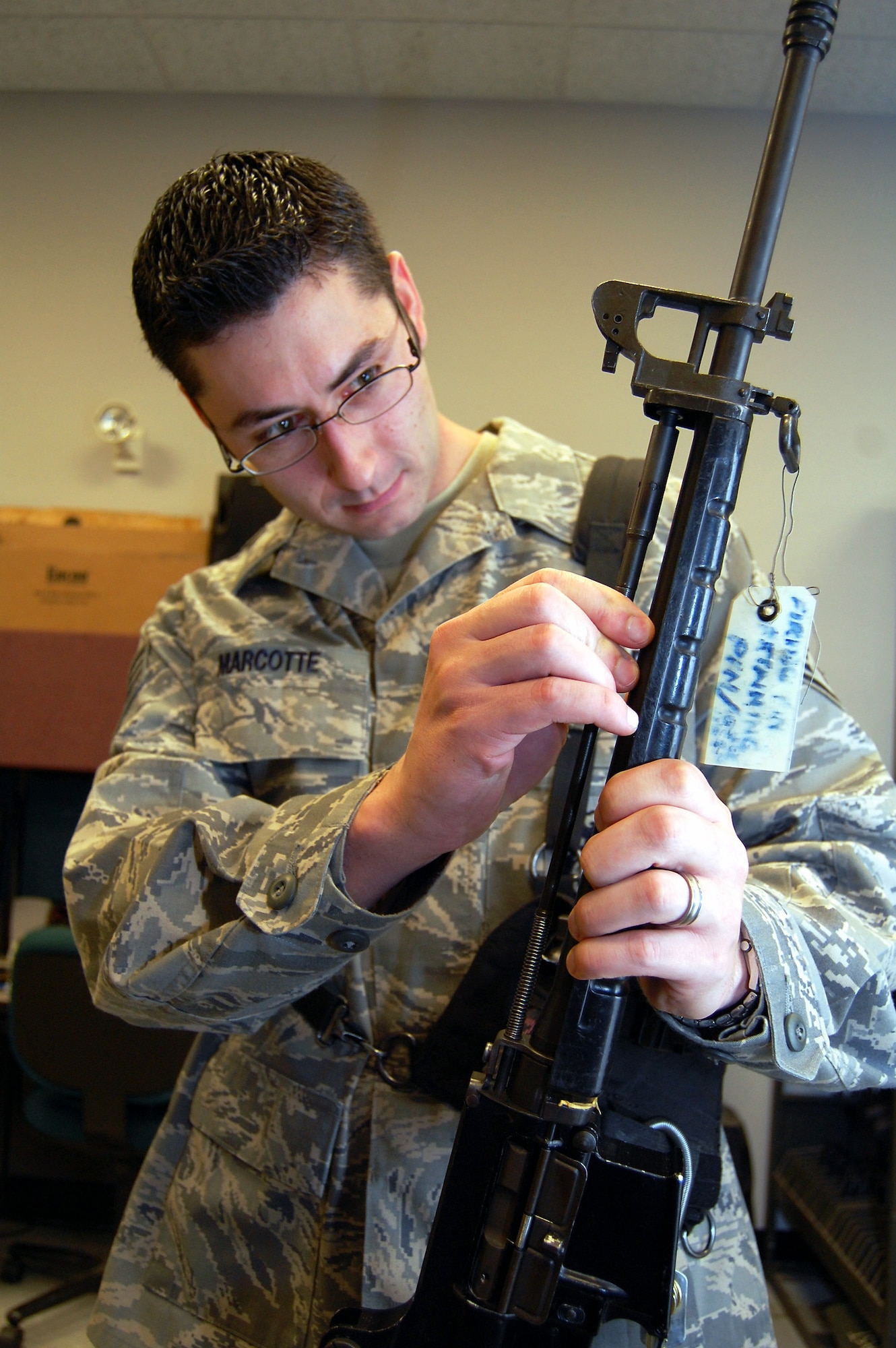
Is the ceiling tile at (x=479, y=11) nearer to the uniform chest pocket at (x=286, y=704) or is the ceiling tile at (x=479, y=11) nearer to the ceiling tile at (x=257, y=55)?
the ceiling tile at (x=257, y=55)

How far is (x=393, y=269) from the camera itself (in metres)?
0.97

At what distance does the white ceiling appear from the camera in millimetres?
1823

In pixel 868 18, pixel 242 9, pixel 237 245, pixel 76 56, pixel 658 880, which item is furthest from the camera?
pixel 242 9

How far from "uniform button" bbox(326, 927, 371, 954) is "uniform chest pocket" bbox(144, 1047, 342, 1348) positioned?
216 mm

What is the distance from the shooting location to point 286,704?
94 centimetres

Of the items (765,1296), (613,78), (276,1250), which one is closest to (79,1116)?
(276,1250)

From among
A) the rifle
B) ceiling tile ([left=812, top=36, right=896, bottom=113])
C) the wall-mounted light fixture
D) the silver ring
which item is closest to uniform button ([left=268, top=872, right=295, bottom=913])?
the rifle

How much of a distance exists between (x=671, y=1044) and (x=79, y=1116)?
1.98 m

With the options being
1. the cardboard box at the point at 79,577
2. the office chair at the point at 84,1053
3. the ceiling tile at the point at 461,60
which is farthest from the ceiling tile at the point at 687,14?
the office chair at the point at 84,1053

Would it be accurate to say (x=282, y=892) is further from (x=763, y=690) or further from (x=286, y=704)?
(x=763, y=690)

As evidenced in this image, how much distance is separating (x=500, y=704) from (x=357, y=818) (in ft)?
0.60

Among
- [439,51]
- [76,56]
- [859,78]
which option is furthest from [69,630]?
[859,78]

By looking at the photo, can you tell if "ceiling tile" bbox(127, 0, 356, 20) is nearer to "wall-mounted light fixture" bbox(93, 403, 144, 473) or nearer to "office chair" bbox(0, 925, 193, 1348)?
Result: "wall-mounted light fixture" bbox(93, 403, 144, 473)

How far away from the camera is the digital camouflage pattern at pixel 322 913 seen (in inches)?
28.1
